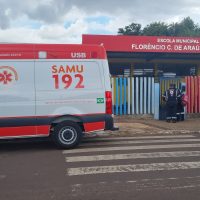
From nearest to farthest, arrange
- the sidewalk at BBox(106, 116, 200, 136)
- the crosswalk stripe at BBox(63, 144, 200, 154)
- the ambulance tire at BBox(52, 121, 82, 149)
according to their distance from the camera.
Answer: the crosswalk stripe at BBox(63, 144, 200, 154), the ambulance tire at BBox(52, 121, 82, 149), the sidewalk at BBox(106, 116, 200, 136)

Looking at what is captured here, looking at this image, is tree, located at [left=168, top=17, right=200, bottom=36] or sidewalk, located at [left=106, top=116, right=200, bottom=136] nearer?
sidewalk, located at [left=106, top=116, right=200, bottom=136]

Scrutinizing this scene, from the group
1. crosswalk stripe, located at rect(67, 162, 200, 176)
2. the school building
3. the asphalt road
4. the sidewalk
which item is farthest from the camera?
the school building

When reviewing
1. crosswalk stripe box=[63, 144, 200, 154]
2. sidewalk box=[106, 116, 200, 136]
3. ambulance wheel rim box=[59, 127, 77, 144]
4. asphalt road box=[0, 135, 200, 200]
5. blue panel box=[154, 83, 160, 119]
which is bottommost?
asphalt road box=[0, 135, 200, 200]

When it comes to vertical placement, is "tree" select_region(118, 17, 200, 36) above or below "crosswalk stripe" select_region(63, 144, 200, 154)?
above

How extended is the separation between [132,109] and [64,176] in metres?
9.79

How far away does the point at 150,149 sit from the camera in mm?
9320

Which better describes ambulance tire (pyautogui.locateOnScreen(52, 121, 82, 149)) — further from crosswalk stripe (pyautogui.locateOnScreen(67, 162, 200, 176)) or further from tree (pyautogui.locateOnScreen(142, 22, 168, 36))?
tree (pyautogui.locateOnScreen(142, 22, 168, 36))

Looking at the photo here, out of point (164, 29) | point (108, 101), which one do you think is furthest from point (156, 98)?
point (164, 29)

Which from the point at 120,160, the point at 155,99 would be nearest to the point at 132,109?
the point at 155,99

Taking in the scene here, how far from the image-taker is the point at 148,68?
3181cm

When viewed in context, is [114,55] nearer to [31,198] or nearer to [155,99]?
[155,99]

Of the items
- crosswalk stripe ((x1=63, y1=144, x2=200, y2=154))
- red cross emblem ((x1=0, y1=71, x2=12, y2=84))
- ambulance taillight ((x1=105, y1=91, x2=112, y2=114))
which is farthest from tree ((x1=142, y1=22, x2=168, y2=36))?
red cross emblem ((x1=0, y1=71, x2=12, y2=84))

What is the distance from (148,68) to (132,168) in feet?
82.0

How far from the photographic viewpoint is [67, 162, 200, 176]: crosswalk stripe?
7102 mm
